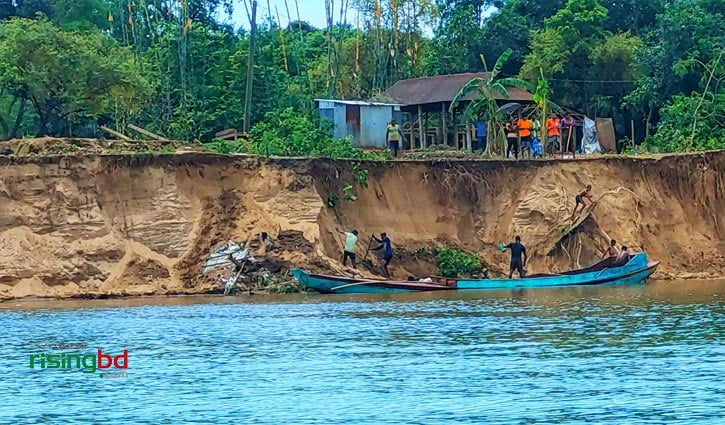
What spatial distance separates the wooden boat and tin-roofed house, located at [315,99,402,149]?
35.9 ft

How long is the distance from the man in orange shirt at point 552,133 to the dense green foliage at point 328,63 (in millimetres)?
909

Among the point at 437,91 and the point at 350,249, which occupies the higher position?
the point at 437,91

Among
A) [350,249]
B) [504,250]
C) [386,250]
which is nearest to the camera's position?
[350,249]

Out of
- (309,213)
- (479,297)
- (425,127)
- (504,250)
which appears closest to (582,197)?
(504,250)

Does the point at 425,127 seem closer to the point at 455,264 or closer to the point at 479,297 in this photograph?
the point at 455,264

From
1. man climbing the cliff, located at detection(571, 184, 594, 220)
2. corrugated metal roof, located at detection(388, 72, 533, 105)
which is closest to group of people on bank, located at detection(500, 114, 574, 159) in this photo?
corrugated metal roof, located at detection(388, 72, 533, 105)

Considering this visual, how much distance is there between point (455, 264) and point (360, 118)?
8565 millimetres

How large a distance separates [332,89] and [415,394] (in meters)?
31.2

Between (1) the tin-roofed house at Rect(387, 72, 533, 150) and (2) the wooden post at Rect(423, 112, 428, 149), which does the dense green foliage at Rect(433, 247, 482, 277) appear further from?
(2) the wooden post at Rect(423, 112, 428, 149)

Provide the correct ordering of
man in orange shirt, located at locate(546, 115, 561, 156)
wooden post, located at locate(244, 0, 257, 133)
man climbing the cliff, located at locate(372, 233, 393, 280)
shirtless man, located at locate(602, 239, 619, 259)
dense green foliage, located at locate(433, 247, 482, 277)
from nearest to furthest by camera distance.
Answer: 1. shirtless man, located at locate(602, 239, 619, 259)
2. man climbing the cliff, located at locate(372, 233, 393, 280)
3. dense green foliage, located at locate(433, 247, 482, 277)
4. man in orange shirt, located at locate(546, 115, 561, 156)
5. wooden post, located at locate(244, 0, 257, 133)

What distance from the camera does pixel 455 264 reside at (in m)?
36.1

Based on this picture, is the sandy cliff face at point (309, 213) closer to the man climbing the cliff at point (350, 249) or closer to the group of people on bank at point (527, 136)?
the man climbing the cliff at point (350, 249)

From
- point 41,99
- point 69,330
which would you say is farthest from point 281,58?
point 69,330

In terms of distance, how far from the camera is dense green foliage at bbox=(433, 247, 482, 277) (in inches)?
1420
